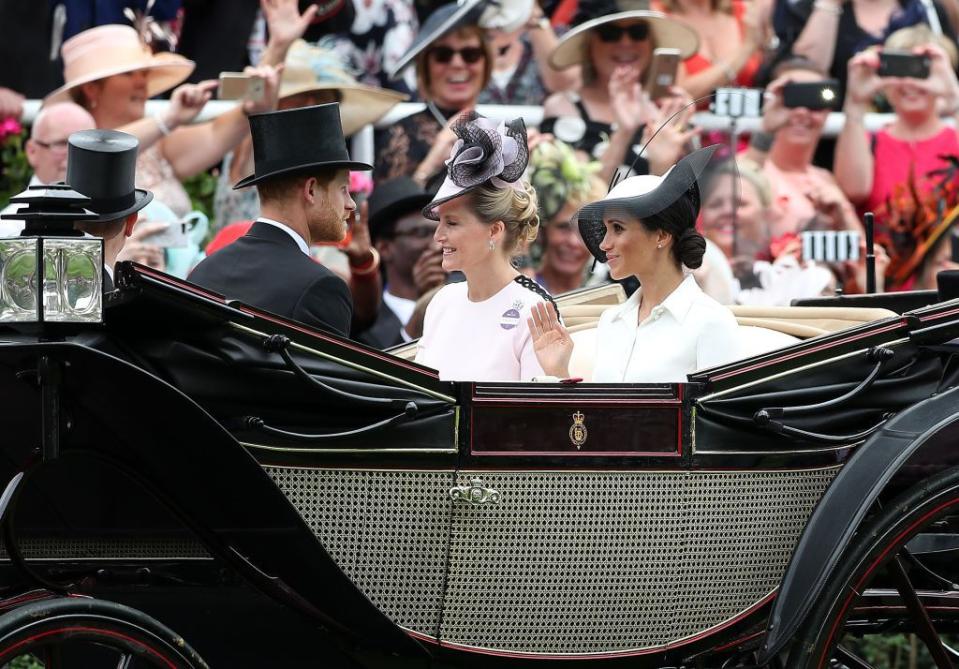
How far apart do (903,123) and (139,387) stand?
515 cm

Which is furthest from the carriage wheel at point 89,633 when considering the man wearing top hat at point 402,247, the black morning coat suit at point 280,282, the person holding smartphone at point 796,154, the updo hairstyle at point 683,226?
the person holding smartphone at point 796,154

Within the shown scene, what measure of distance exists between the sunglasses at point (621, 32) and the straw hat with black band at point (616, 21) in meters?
0.02

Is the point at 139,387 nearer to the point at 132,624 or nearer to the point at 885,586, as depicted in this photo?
the point at 132,624

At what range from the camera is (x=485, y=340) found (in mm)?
3650

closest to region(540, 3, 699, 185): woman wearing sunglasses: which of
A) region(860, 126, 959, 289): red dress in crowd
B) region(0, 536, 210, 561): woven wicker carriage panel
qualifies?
region(860, 126, 959, 289): red dress in crowd

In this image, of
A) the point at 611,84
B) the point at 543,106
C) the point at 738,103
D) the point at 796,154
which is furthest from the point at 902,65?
the point at 543,106

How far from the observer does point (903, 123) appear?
22.7 feet

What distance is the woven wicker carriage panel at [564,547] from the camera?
9.64ft

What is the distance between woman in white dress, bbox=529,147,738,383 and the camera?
3.36 m

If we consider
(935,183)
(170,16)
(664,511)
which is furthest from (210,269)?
(935,183)

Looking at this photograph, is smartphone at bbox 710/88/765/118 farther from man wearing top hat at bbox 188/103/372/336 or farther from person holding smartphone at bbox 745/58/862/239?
man wearing top hat at bbox 188/103/372/336

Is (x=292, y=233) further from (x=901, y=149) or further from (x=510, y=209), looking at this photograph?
(x=901, y=149)

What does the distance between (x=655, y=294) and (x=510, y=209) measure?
45cm

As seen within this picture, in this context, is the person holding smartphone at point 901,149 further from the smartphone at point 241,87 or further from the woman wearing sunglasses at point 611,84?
the smartphone at point 241,87
